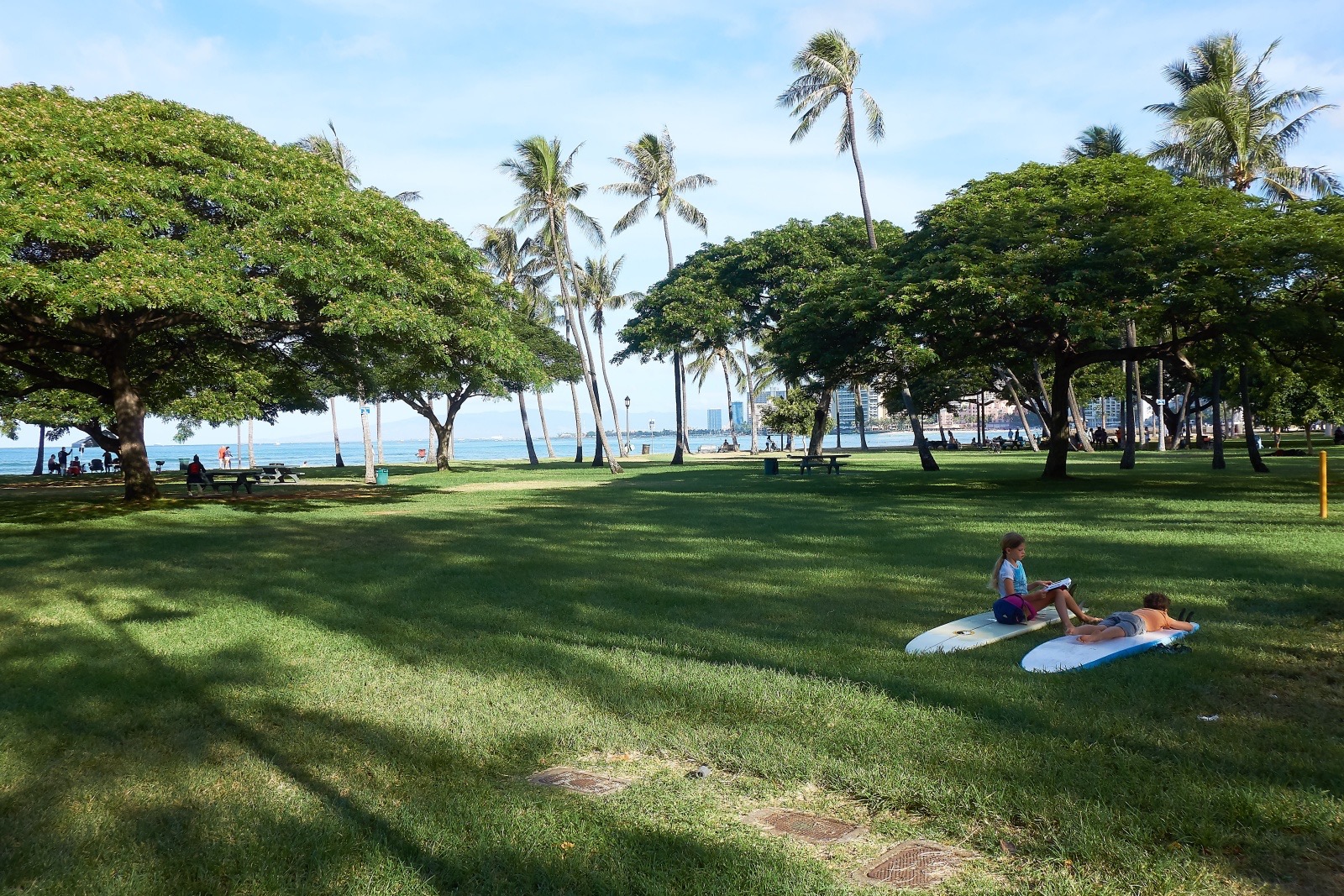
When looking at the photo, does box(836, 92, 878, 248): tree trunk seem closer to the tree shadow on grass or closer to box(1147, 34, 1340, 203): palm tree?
box(1147, 34, 1340, 203): palm tree

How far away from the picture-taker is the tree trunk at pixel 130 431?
61.1 feet

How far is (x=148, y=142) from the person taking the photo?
52.4ft

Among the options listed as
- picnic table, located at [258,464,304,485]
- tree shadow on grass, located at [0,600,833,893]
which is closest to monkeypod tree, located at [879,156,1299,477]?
tree shadow on grass, located at [0,600,833,893]

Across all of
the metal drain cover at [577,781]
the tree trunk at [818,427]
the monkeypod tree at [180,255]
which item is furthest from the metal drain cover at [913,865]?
the tree trunk at [818,427]

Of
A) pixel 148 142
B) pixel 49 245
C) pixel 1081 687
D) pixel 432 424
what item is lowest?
pixel 1081 687

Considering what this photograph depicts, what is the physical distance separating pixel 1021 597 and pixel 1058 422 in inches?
711

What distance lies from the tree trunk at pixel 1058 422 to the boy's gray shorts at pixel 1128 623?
16.9m

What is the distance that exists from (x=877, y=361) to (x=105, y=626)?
18.8m

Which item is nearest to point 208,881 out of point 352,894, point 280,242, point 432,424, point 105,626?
point 352,894

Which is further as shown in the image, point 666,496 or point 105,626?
point 666,496

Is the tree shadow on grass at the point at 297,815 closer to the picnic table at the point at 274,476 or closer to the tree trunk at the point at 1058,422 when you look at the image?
the tree trunk at the point at 1058,422

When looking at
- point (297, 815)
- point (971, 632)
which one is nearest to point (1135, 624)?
point (971, 632)

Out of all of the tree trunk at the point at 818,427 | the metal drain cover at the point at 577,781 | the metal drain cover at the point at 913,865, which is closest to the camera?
the metal drain cover at the point at 913,865

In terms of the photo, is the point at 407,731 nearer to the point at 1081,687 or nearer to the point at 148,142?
the point at 1081,687
